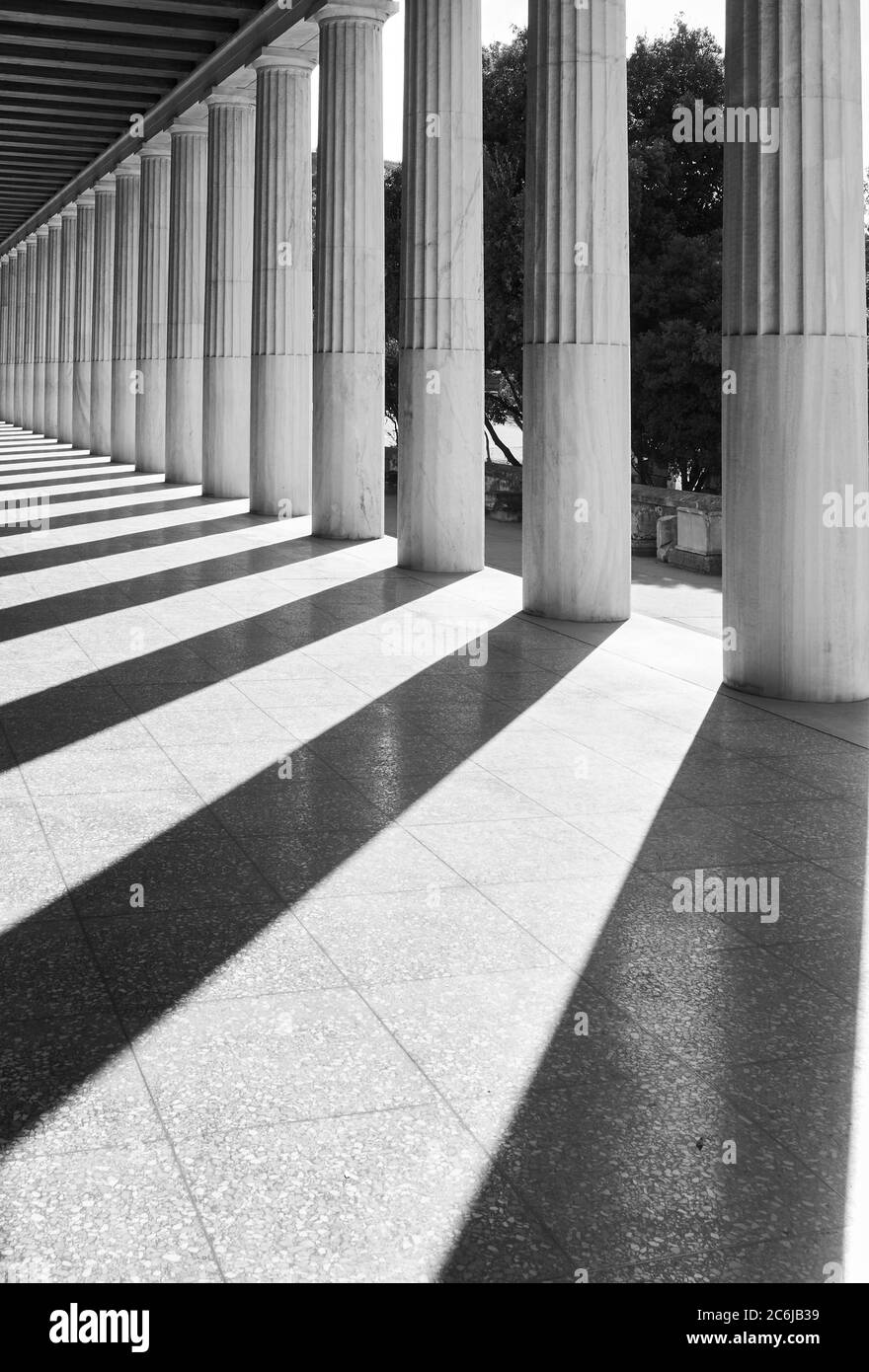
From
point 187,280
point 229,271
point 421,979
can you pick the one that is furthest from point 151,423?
point 421,979

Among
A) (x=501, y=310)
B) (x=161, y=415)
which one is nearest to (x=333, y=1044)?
(x=501, y=310)

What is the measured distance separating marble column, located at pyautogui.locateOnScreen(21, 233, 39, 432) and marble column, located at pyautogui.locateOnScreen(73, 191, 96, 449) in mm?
23493

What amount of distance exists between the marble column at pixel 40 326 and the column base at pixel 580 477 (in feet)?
264

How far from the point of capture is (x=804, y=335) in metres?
18.5

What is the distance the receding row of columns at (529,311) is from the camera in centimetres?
1856

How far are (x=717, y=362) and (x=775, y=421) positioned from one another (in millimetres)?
34330

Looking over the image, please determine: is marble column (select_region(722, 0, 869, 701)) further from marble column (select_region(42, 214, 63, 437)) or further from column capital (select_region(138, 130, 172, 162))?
marble column (select_region(42, 214, 63, 437))

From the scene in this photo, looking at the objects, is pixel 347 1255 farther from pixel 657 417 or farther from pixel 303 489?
pixel 657 417

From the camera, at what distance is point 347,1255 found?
6.79m

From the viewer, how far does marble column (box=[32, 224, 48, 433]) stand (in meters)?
100

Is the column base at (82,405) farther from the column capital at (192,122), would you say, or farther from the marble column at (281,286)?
the marble column at (281,286)

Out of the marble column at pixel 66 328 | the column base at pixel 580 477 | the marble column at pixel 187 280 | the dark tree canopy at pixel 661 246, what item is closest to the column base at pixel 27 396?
the marble column at pixel 66 328

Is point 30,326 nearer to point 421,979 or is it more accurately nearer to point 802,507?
point 802,507
